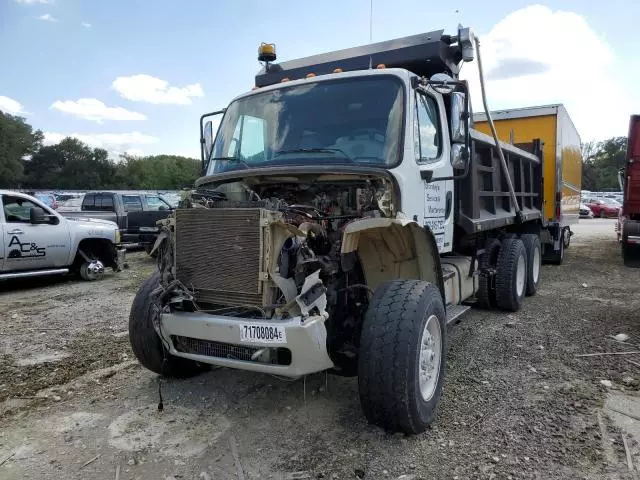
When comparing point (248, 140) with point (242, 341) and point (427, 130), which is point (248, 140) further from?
point (242, 341)

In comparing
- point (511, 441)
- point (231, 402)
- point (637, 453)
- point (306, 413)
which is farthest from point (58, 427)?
point (637, 453)

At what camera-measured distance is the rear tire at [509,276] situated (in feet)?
22.2

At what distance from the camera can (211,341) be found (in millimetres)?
3627

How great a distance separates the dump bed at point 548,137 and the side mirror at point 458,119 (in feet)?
17.3

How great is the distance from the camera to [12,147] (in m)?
65.3

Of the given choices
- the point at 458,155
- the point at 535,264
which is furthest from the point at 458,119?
the point at 535,264

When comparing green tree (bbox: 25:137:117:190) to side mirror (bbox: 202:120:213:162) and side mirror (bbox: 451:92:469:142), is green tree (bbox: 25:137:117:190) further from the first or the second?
side mirror (bbox: 451:92:469:142)

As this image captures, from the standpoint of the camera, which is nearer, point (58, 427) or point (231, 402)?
point (58, 427)

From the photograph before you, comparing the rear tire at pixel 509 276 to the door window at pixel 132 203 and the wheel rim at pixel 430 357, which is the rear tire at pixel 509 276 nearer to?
the wheel rim at pixel 430 357

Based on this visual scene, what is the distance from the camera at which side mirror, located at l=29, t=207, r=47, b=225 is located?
8.89 m

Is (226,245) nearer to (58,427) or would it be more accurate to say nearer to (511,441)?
(58,427)

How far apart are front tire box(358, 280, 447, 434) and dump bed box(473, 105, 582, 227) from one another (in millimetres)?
6625

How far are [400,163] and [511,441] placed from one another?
84.6 inches

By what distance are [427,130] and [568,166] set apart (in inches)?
319
